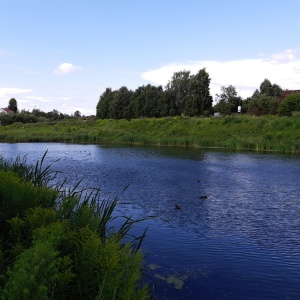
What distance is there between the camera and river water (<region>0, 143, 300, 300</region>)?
7.47 meters

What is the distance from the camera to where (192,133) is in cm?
5019

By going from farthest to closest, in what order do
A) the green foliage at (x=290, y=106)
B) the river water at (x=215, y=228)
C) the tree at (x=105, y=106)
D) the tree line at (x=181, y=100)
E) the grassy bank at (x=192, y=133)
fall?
the tree at (x=105, y=106) → the tree line at (x=181, y=100) → the green foliage at (x=290, y=106) → the grassy bank at (x=192, y=133) → the river water at (x=215, y=228)

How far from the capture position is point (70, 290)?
4.63 meters

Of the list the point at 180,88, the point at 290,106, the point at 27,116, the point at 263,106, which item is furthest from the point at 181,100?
the point at 27,116

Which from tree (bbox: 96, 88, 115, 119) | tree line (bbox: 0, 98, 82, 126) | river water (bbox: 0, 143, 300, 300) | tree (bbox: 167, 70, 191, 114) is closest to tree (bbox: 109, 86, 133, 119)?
tree (bbox: 96, 88, 115, 119)

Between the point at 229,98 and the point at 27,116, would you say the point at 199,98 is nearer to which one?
the point at 229,98

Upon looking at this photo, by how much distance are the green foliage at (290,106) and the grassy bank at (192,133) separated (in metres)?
2.42

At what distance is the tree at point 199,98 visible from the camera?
6769 centimetres

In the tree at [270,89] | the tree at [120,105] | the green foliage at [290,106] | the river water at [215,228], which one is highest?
the tree at [270,89]

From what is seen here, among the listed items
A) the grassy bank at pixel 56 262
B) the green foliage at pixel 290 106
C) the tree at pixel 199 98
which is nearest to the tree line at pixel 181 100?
the tree at pixel 199 98

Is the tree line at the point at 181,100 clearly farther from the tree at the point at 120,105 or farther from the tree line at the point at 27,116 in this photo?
the tree line at the point at 27,116

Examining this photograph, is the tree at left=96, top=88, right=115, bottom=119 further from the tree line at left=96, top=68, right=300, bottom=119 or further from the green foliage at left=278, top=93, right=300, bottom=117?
the green foliage at left=278, top=93, right=300, bottom=117

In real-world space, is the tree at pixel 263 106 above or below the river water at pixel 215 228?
above

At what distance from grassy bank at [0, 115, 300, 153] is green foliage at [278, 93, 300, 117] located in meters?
2.42
